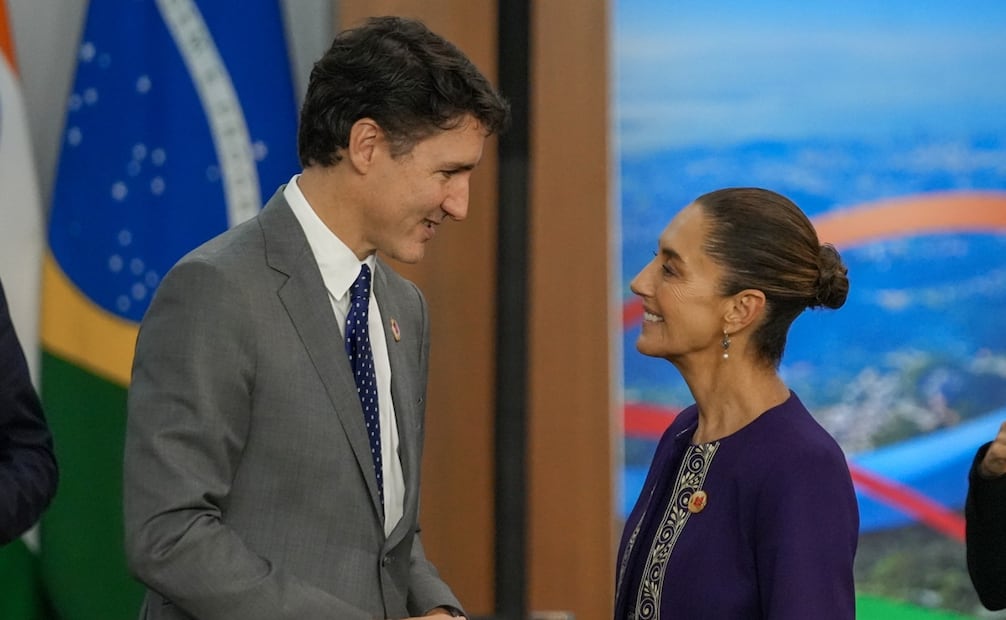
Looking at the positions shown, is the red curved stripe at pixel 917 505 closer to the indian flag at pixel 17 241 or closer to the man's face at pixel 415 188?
the man's face at pixel 415 188

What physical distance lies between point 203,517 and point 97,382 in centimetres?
157

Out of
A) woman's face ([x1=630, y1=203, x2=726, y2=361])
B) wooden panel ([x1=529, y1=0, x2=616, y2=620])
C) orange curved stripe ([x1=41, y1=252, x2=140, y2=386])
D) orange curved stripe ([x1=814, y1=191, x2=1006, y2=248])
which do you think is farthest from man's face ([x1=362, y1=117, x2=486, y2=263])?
orange curved stripe ([x1=814, y1=191, x2=1006, y2=248])

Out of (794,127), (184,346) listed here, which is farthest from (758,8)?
(184,346)

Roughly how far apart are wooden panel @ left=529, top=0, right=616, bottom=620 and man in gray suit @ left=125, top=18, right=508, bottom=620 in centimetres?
116

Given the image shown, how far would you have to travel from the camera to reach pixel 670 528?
6.31 feet

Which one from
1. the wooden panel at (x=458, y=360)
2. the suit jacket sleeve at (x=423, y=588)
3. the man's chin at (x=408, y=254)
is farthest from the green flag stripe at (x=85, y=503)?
the man's chin at (x=408, y=254)

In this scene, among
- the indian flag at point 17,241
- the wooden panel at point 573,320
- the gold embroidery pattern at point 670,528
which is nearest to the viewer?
the gold embroidery pattern at point 670,528

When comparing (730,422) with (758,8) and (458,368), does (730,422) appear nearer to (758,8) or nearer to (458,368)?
(458,368)

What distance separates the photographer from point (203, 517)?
1.54 m

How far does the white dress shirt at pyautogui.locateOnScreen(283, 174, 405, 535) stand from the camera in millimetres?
1737

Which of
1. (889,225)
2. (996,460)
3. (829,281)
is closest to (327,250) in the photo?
(829,281)

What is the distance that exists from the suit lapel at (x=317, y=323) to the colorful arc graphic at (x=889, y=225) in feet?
5.11

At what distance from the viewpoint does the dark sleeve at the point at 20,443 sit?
180 cm

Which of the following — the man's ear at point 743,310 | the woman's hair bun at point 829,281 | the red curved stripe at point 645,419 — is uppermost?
the woman's hair bun at point 829,281
